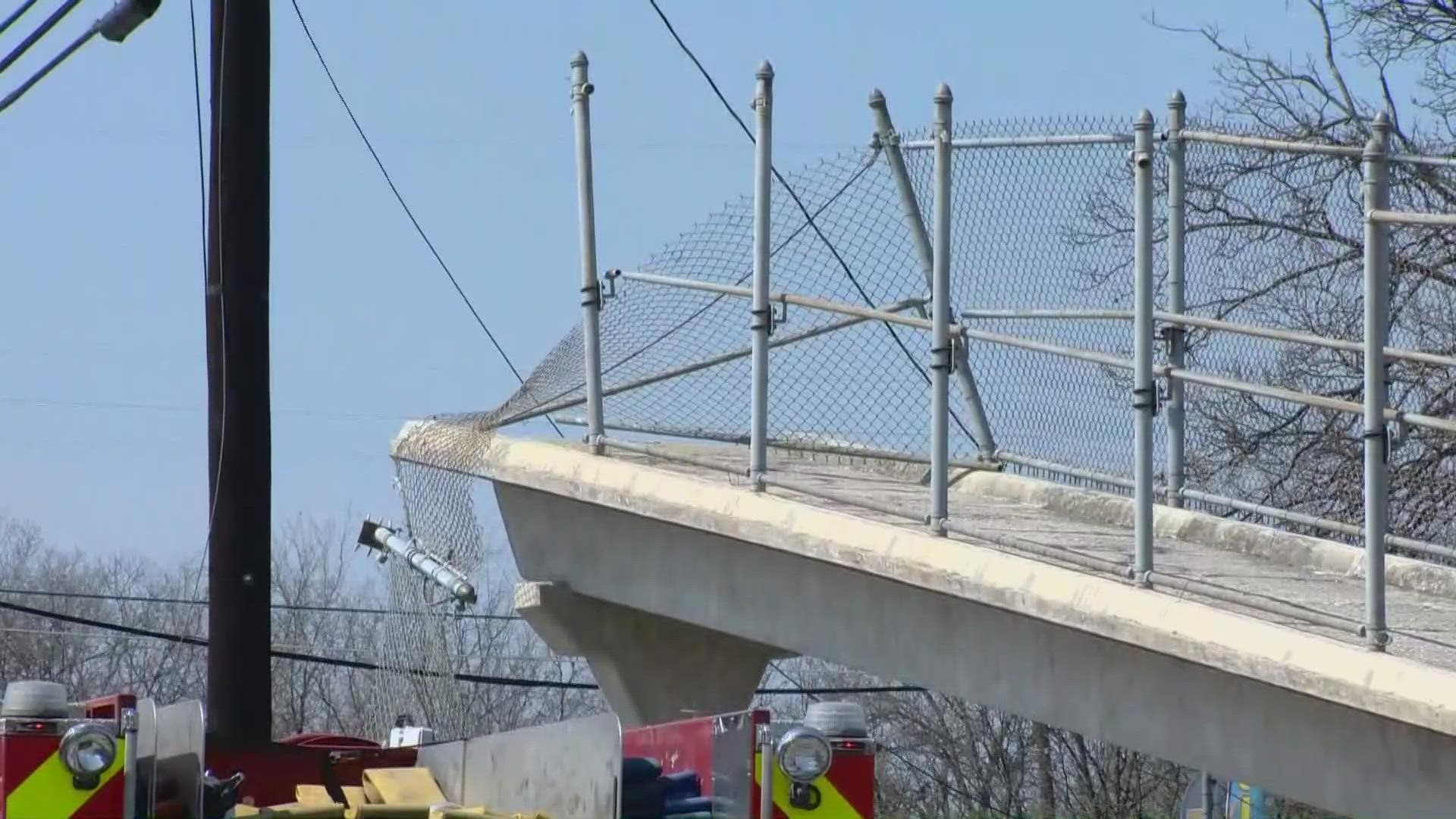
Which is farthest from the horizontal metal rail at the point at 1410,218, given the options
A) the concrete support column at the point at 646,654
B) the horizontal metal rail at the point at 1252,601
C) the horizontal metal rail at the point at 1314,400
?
the concrete support column at the point at 646,654

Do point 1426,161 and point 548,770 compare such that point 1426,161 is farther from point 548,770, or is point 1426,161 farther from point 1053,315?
point 548,770

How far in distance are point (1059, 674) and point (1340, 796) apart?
1.40m

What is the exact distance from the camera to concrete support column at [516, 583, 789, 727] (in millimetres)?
10984

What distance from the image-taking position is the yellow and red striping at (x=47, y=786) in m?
5.67

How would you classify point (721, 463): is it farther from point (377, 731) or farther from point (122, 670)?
point (122, 670)

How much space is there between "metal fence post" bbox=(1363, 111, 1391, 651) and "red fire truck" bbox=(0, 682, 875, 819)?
1.71m

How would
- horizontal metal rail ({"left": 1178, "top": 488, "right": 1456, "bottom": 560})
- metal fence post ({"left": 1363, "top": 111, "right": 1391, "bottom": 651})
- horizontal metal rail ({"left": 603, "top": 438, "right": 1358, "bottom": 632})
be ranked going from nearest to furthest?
metal fence post ({"left": 1363, "top": 111, "right": 1391, "bottom": 651})
horizontal metal rail ({"left": 603, "top": 438, "right": 1358, "bottom": 632})
horizontal metal rail ({"left": 1178, "top": 488, "right": 1456, "bottom": 560})

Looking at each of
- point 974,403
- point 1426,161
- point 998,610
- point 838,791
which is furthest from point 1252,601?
point 974,403

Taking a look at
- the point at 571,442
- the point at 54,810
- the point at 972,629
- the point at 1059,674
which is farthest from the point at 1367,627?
the point at 571,442

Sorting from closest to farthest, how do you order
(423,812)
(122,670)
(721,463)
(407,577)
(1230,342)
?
(423,812) < (1230,342) < (721,463) < (407,577) < (122,670)

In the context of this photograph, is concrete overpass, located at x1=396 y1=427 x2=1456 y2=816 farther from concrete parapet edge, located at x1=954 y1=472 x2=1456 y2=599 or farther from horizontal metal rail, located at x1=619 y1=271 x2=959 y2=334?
horizontal metal rail, located at x1=619 y1=271 x2=959 y2=334

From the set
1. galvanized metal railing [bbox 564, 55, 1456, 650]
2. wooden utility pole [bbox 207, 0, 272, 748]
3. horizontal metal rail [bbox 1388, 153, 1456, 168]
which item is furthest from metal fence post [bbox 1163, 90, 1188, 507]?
wooden utility pole [bbox 207, 0, 272, 748]

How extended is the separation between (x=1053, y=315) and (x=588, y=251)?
A: 2.38 meters

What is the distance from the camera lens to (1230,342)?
32.1 ft
